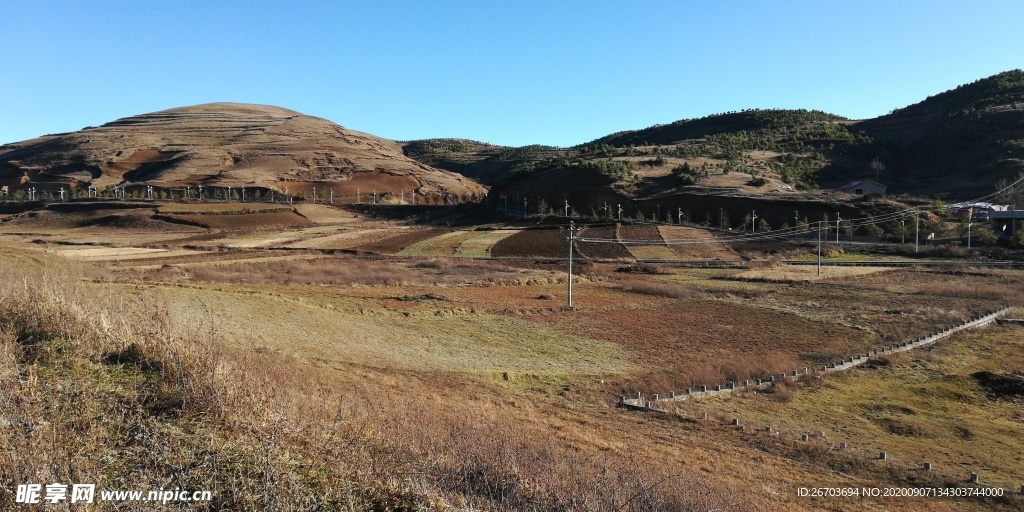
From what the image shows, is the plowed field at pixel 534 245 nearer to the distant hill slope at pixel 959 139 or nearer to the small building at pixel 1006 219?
the small building at pixel 1006 219

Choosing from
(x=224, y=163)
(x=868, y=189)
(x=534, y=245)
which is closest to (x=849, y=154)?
(x=868, y=189)

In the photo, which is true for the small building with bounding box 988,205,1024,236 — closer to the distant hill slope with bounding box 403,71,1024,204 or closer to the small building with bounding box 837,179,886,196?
the small building with bounding box 837,179,886,196

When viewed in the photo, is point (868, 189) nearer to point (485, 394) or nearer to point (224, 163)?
point (485, 394)

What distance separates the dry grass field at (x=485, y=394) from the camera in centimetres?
568

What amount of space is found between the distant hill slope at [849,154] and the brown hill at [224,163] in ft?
85.1

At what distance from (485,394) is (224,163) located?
113 m

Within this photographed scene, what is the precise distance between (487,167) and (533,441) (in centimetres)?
16345

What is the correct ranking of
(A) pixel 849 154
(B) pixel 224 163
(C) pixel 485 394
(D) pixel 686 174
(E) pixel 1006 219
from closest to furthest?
(C) pixel 485 394 < (E) pixel 1006 219 < (D) pixel 686 174 < (A) pixel 849 154 < (B) pixel 224 163

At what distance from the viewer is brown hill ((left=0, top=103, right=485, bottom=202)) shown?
105913 mm

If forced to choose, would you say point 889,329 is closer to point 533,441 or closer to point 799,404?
point 799,404

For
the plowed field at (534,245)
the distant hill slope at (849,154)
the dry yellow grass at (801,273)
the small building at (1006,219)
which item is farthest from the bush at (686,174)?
the small building at (1006,219)

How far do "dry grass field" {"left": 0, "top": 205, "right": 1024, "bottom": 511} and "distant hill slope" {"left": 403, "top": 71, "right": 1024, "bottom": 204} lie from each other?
51750 mm

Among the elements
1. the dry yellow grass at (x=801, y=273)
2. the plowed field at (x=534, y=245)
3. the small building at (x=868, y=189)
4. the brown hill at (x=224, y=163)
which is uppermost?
the brown hill at (x=224, y=163)

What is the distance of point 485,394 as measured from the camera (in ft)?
46.1
